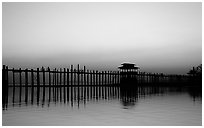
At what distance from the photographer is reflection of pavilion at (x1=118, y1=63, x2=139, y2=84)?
3938 cm

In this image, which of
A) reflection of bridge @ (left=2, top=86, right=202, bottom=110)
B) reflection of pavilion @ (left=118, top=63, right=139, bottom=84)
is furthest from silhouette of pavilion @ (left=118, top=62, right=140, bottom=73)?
reflection of bridge @ (left=2, top=86, right=202, bottom=110)

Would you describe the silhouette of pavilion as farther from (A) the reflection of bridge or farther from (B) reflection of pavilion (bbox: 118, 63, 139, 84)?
(A) the reflection of bridge

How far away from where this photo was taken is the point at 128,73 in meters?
40.4

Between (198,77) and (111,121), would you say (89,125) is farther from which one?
(198,77)

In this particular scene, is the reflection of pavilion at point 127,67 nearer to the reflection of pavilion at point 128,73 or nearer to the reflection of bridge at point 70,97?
the reflection of pavilion at point 128,73

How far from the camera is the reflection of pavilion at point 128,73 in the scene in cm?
3938

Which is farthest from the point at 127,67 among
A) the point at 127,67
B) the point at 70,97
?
the point at 70,97

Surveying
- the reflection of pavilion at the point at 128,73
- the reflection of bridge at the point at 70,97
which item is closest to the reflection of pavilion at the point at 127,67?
the reflection of pavilion at the point at 128,73

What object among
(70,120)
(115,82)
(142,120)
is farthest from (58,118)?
(115,82)

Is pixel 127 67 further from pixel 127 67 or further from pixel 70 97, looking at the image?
pixel 70 97

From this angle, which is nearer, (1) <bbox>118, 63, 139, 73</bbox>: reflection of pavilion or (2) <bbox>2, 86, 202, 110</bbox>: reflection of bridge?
(2) <bbox>2, 86, 202, 110</bbox>: reflection of bridge

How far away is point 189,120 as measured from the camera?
7496mm

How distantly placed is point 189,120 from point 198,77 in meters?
46.3

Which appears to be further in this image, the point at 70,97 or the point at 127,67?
the point at 127,67
